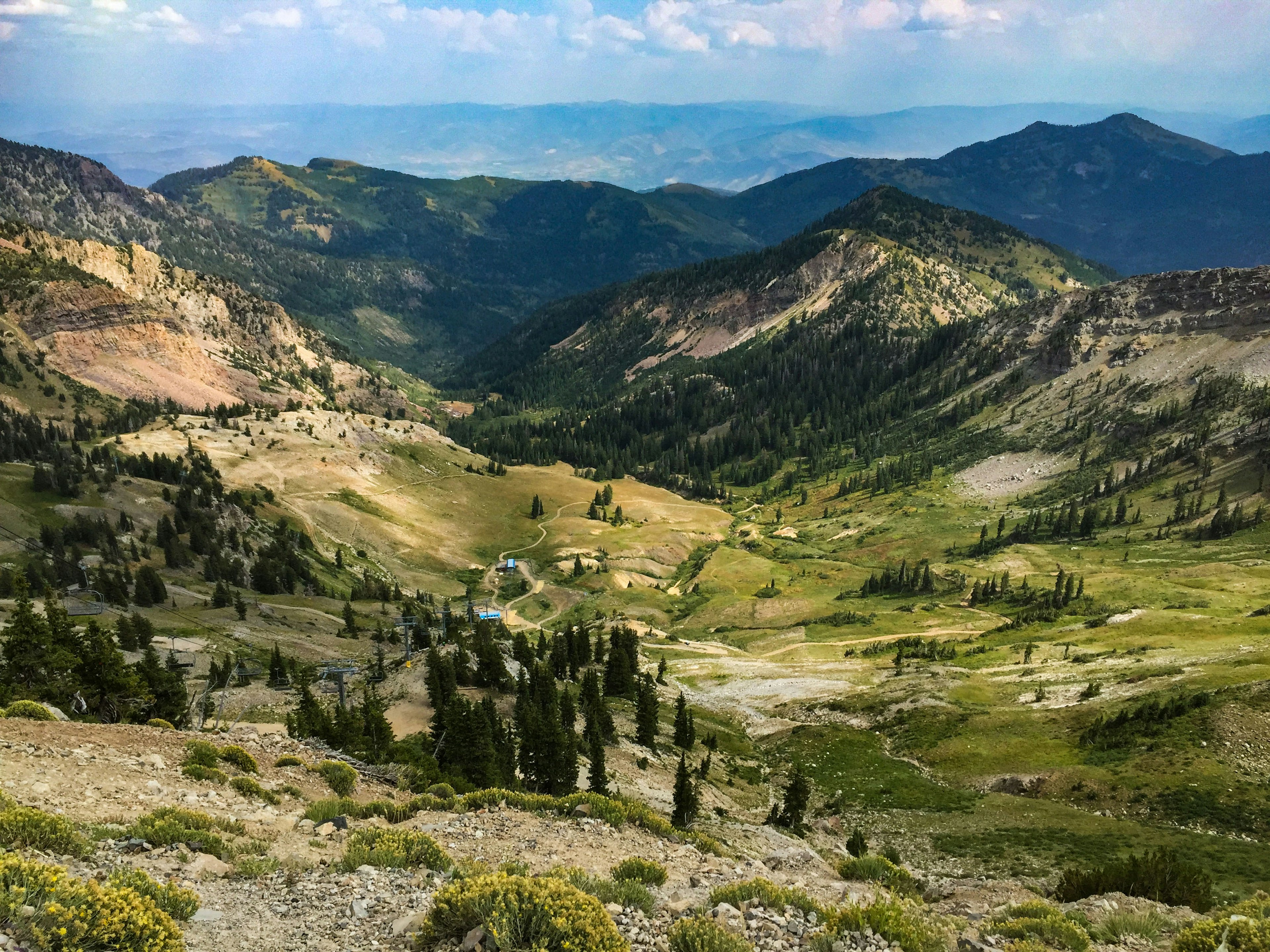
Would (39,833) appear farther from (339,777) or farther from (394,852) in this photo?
(339,777)

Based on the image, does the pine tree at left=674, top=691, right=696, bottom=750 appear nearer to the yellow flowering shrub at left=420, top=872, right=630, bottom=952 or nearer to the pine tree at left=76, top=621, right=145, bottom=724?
the pine tree at left=76, top=621, right=145, bottom=724

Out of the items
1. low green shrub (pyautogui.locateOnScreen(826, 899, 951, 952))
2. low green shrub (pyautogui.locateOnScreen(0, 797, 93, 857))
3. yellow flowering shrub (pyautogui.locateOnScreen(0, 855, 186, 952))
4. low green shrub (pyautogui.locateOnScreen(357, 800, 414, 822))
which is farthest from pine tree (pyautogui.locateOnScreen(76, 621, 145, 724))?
low green shrub (pyautogui.locateOnScreen(826, 899, 951, 952))

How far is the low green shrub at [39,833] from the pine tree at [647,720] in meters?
60.9

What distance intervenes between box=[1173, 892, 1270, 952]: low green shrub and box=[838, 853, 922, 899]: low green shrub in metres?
13.6

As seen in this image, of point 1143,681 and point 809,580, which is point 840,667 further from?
point 809,580

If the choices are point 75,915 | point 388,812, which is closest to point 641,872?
point 388,812

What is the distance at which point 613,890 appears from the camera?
21.9 m

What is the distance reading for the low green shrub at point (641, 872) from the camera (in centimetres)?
2525

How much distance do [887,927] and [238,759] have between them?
28.1 m

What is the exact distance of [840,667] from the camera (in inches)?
5113

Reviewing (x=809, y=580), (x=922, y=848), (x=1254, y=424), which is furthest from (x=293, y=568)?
(x=1254, y=424)

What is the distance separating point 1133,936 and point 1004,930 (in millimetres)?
4480

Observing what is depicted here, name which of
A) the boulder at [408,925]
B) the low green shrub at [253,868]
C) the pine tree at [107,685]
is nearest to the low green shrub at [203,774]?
the low green shrub at [253,868]

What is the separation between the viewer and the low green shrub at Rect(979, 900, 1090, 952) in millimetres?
22328
